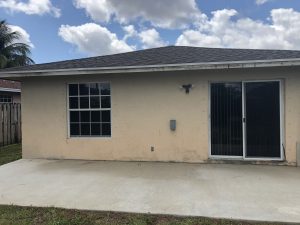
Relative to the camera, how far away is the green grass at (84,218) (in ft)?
14.5

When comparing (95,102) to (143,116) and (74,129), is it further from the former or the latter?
(143,116)

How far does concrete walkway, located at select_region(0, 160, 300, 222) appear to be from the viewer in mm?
4902

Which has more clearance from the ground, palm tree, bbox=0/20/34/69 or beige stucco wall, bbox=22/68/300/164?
palm tree, bbox=0/20/34/69

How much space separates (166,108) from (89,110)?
230 centimetres

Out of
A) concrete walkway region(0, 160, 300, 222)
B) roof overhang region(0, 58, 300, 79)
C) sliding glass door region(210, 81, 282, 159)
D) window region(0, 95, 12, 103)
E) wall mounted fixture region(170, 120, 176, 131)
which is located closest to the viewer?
concrete walkway region(0, 160, 300, 222)

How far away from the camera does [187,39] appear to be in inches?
911

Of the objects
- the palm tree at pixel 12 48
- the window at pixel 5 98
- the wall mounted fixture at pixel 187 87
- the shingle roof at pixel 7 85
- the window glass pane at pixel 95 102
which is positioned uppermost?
the palm tree at pixel 12 48

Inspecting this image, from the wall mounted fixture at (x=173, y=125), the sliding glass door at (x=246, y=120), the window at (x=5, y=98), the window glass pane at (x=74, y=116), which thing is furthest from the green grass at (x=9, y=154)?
the sliding glass door at (x=246, y=120)

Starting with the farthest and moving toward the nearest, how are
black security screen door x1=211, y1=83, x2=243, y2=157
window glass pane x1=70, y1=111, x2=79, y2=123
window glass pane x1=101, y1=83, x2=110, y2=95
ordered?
window glass pane x1=70, y1=111, x2=79, y2=123
window glass pane x1=101, y1=83, x2=110, y2=95
black security screen door x1=211, y1=83, x2=243, y2=157

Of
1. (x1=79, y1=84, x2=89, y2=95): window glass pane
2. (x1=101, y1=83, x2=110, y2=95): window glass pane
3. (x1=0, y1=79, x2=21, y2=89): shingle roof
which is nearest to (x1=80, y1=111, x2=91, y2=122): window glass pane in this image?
(x1=79, y1=84, x2=89, y2=95): window glass pane

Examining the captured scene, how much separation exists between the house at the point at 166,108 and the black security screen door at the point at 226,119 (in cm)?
3

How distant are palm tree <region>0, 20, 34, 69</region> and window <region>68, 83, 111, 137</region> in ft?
73.4

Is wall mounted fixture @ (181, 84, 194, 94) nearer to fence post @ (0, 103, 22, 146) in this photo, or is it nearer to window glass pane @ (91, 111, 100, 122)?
window glass pane @ (91, 111, 100, 122)

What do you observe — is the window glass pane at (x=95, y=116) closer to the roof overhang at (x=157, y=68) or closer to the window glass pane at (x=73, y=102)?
the window glass pane at (x=73, y=102)
